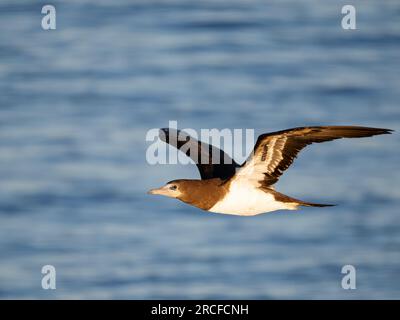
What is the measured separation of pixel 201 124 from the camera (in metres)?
15.6

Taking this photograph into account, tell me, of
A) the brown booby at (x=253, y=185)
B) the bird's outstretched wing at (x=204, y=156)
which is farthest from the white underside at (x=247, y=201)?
the bird's outstretched wing at (x=204, y=156)

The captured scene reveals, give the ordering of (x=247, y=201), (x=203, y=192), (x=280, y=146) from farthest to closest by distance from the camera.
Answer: (x=203, y=192)
(x=247, y=201)
(x=280, y=146)

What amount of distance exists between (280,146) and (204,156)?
50.8 inches

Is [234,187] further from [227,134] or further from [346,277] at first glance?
[227,134]

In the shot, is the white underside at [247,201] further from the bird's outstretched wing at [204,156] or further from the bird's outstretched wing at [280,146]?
the bird's outstretched wing at [204,156]

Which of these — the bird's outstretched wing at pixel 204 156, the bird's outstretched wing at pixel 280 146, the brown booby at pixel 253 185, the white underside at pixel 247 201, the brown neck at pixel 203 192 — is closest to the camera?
the bird's outstretched wing at pixel 280 146

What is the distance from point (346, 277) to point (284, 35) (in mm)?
9330

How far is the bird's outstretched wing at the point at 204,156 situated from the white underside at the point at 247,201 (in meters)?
0.39

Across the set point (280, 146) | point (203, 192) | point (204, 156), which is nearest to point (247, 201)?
point (203, 192)

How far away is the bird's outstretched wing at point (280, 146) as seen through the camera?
8.43 metres

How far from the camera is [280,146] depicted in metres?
9.06

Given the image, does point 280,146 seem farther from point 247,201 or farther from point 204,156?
point 204,156

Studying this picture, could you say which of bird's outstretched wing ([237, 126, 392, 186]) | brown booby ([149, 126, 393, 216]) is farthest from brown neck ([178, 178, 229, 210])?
bird's outstretched wing ([237, 126, 392, 186])

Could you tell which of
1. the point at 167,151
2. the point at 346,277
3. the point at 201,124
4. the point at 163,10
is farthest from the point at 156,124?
the point at 163,10
